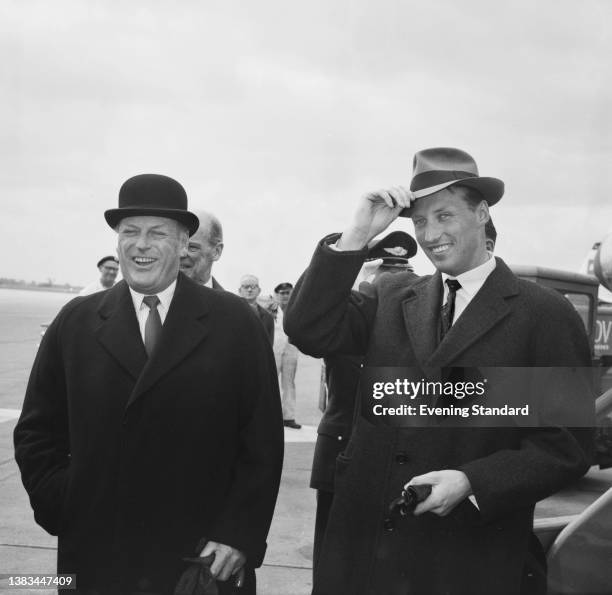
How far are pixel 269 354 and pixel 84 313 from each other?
63cm

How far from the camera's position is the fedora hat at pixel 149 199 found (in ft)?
8.35

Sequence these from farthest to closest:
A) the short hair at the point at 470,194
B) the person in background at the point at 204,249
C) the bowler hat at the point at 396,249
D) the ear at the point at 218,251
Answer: the ear at the point at 218,251 < the person in background at the point at 204,249 < the bowler hat at the point at 396,249 < the short hair at the point at 470,194

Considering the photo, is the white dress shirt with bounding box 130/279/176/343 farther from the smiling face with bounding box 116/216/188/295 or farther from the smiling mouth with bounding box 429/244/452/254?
the smiling mouth with bounding box 429/244/452/254

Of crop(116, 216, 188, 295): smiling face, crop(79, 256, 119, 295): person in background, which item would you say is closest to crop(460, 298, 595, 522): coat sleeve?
crop(116, 216, 188, 295): smiling face

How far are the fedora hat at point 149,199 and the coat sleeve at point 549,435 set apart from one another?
1233 millimetres

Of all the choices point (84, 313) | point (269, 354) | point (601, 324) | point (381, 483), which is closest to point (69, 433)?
point (84, 313)

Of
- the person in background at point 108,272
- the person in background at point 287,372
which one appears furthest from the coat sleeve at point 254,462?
the person in background at point 287,372

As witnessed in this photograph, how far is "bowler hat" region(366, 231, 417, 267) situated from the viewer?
12.9 ft

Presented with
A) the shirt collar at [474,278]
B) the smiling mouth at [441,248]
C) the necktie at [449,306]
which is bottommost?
the necktie at [449,306]

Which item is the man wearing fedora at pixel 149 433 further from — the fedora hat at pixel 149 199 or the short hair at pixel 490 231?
the short hair at pixel 490 231

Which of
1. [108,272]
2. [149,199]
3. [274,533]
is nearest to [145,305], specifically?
[149,199]

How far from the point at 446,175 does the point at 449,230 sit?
0.52 ft

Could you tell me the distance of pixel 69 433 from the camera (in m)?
2.50

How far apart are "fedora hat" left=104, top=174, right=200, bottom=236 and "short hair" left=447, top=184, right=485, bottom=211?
898 millimetres
